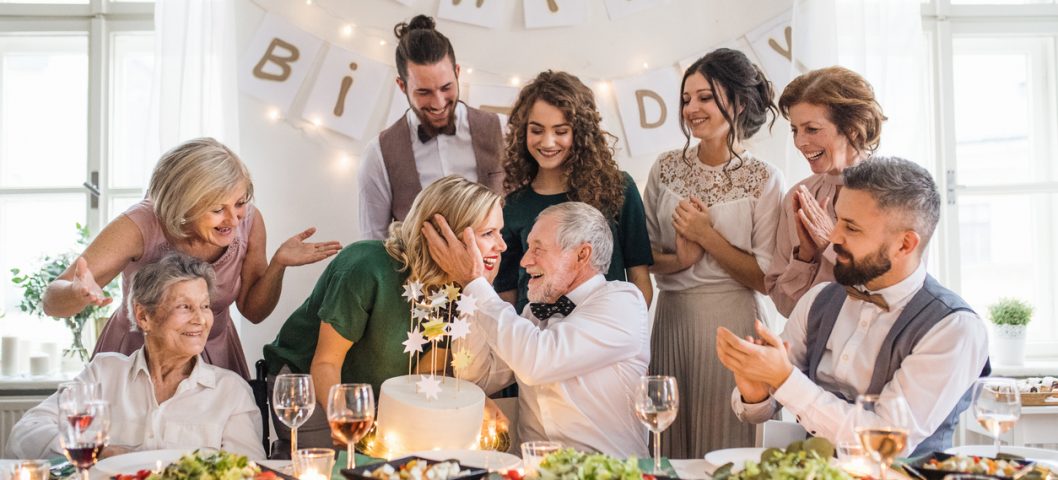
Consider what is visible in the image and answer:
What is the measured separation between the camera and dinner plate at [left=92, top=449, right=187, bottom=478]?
2117 mm

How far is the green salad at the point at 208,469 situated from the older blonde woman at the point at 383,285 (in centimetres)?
79

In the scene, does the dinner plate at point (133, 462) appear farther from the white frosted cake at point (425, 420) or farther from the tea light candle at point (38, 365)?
the tea light candle at point (38, 365)

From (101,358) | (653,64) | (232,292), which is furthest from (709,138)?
(101,358)

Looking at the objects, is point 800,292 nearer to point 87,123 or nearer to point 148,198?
point 148,198

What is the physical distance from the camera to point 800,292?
3.03 meters

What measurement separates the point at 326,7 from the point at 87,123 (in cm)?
126

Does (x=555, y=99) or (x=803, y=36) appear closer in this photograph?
(x=555, y=99)

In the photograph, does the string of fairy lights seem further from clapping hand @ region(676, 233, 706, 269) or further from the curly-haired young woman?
clapping hand @ region(676, 233, 706, 269)

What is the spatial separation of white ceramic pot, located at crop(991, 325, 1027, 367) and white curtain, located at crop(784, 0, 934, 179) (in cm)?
84

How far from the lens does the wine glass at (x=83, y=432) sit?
1821 mm

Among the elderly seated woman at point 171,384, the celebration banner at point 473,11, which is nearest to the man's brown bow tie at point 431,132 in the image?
the celebration banner at point 473,11

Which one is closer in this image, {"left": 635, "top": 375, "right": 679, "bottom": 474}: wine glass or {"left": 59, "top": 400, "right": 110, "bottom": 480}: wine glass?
{"left": 59, "top": 400, "right": 110, "bottom": 480}: wine glass

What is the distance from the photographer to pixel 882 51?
4.14 meters

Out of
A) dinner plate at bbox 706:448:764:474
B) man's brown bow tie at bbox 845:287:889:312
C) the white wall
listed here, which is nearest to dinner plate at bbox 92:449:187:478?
dinner plate at bbox 706:448:764:474
